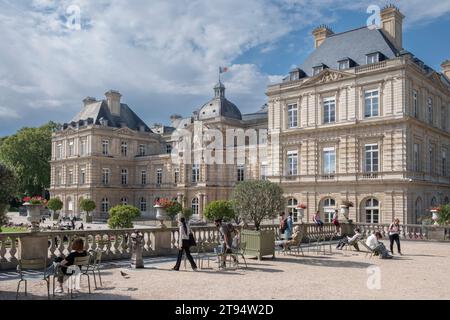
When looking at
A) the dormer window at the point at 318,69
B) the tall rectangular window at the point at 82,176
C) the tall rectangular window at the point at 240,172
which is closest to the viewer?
the dormer window at the point at 318,69

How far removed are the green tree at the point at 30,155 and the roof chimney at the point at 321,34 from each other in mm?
40728

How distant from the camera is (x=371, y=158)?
1129 inches

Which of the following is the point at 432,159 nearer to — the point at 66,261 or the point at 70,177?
the point at 66,261

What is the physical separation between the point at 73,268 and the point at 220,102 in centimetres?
4156

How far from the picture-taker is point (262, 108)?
2082 inches

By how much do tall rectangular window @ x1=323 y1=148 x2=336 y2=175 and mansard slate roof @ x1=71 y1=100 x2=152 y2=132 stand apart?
3097 cm

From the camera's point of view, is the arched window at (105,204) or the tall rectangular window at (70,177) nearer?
the arched window at (105,204)

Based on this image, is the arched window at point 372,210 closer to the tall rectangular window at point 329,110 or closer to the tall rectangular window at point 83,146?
the tall rectangular window at point 329,110

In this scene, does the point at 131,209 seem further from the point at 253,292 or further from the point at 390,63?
the point at 390,63

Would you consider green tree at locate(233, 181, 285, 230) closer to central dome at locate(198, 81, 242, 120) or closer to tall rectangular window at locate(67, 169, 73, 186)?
central dome at locate(198, 81, 242, 120)

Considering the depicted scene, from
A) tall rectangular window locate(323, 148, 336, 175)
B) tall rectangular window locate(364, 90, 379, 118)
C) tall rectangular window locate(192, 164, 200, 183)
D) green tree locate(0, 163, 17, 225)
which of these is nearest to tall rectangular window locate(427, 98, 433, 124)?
tall rectangular window locate(364, 90, 379, 118)

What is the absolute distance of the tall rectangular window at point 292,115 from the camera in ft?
106

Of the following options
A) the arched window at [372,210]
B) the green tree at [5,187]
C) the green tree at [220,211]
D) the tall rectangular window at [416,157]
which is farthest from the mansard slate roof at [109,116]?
the green tree at [5,187]

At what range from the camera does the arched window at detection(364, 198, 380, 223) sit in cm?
2817
